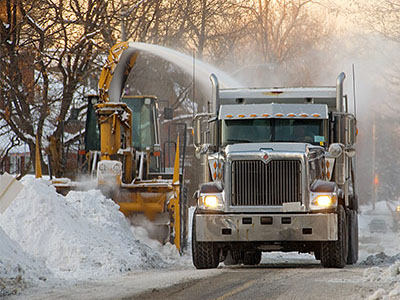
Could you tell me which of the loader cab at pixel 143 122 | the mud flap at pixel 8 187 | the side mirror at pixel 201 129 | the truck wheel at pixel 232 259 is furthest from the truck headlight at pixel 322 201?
the loader cab at pixel 143 122

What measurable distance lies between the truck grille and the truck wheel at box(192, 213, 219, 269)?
2.88 feet

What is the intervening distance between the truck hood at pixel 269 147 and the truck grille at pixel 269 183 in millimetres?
265

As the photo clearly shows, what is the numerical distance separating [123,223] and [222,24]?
24.0 meters

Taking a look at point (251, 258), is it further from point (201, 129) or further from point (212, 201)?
point (212, 201)

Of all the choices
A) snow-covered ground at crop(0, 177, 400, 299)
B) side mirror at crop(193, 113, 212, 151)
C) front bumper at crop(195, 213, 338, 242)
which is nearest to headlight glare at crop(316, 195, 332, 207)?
front bumper at crop(195, 213, 338, 242)

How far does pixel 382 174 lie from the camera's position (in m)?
104

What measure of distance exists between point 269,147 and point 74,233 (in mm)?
3865

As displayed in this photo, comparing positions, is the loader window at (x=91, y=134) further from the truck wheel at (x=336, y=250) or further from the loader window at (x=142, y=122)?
the truck wheel at (x=336, y=250)

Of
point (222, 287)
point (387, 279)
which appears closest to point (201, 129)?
point (222, 287)

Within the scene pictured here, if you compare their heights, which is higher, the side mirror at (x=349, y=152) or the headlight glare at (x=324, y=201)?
the side mirror at (x=349, y=152)

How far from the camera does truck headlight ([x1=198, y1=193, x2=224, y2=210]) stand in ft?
45.1

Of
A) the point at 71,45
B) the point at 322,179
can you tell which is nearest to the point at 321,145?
the point at 322,179

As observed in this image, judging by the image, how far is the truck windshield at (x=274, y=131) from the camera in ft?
48.7

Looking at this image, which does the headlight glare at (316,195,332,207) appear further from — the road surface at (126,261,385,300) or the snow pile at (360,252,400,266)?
the snow pile at (360,252,400,266)
